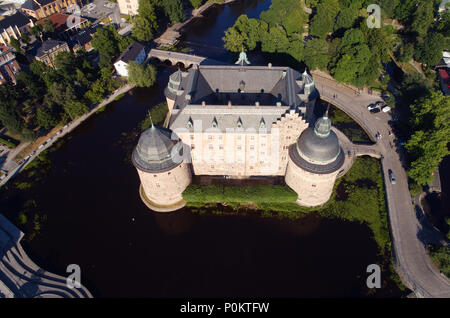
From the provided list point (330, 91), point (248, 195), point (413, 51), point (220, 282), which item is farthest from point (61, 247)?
point (413, 51)

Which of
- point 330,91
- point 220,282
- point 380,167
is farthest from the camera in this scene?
point 330,91

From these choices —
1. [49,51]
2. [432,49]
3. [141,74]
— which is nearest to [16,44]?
[49,51]

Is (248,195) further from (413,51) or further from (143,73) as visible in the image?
(413,51)

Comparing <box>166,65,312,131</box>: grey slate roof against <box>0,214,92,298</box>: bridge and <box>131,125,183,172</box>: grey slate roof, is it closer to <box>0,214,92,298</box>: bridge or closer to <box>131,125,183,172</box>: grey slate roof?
<box>131,125,183,172</box>: grey slate roof

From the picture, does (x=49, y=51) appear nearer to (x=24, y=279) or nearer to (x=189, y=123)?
(x=189, y=123)

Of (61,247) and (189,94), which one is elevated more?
(189,94)

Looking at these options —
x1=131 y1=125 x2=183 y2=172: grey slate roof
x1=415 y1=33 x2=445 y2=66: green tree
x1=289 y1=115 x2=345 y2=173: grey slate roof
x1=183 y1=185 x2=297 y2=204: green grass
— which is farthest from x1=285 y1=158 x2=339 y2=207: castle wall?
x1=415 y1=33 x2=445 y2=66: green tree
